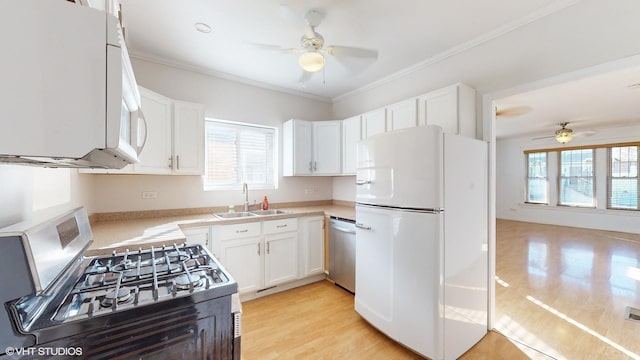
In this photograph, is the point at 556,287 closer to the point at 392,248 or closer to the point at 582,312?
the point at 582,312

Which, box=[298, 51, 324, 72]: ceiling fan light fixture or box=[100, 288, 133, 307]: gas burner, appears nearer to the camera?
box=[100, 288, 133, 307]: gas burner

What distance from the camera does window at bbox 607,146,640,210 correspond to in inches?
225

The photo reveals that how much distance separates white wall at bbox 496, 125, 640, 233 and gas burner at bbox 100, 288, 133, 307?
9.16 metres

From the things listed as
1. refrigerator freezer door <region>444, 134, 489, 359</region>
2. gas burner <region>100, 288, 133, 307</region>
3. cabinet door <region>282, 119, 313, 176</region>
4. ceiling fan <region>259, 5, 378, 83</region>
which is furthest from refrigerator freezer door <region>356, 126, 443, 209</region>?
gas burner <region>100, 288, 133, 307</region>

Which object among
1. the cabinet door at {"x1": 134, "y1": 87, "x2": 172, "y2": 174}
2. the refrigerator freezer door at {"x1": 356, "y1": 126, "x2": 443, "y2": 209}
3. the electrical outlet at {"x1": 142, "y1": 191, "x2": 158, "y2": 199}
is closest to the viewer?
the refrigerator freezer door at {"x1": 356, "y1": 126, "x2": 443, "y2": 209}

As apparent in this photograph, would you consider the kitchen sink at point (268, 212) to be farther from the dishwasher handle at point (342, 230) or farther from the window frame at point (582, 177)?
the window frame at point (582, 177)

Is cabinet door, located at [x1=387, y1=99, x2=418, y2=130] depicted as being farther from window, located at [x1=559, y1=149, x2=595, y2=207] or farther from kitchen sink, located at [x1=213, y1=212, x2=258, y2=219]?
window, located at [x1=559, y1=149, x2=595, y2=207]

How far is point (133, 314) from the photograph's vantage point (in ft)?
2.61

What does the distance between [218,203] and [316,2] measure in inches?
96.4

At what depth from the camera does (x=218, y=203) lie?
10.3 ft

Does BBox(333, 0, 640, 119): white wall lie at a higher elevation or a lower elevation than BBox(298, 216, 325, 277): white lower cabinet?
higher

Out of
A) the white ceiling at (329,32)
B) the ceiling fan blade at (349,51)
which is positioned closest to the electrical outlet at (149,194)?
the white ceiling at (329,32)


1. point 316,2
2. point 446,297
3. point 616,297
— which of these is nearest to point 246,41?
point 316,2

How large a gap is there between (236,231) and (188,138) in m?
1.12
